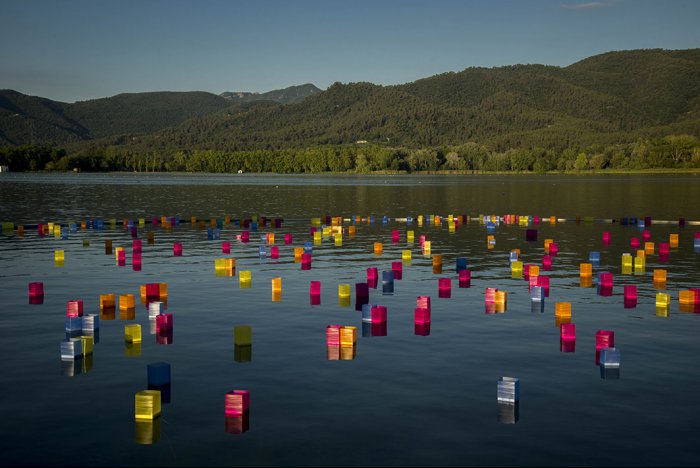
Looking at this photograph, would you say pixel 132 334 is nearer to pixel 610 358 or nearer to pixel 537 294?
pixel 610 358

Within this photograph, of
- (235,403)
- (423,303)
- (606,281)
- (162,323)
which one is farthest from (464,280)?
(235,403)

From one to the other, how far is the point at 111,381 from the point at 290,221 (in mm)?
51463

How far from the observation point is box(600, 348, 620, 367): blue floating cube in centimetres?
1817

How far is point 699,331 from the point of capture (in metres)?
22.5

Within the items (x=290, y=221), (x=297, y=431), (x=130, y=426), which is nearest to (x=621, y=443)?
(x=297, y=431)

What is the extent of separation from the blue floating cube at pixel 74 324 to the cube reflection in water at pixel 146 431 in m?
7.64

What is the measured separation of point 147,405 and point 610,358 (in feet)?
34.5

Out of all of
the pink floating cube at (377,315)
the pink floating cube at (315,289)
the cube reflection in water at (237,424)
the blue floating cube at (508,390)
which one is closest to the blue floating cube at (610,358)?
the blue floating cube at (508,390)

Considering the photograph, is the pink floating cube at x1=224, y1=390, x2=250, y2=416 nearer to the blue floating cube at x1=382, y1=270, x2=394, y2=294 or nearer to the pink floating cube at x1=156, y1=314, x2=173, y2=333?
the pink floating cube at x1=156, y1=314, x2=173, y2=333

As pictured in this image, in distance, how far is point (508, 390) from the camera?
605 inches

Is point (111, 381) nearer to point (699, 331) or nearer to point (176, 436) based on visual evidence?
point (176, 436)

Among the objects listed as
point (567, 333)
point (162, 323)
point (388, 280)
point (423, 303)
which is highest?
point (423, 303)

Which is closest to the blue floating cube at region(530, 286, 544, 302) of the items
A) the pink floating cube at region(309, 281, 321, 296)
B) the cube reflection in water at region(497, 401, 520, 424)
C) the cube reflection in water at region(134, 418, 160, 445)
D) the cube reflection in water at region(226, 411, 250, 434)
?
the pink floating cube at region(309, 281, 321, 296)

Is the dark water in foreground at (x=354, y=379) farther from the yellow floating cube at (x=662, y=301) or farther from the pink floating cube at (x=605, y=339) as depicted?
the pink floating cube at (x=605, y=339)
